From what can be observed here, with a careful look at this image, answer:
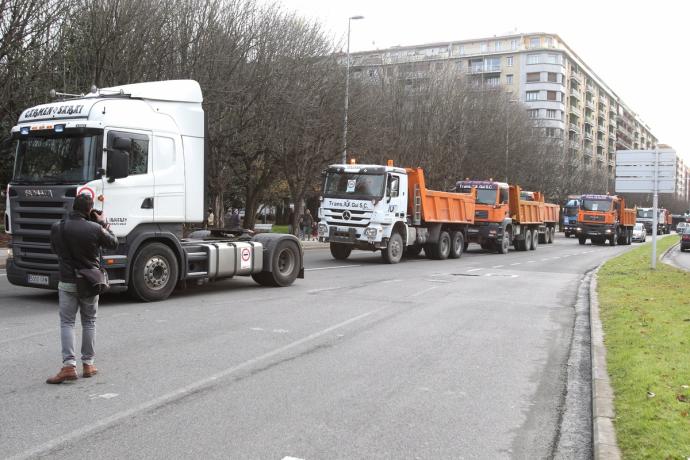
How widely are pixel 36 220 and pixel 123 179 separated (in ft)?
4.56

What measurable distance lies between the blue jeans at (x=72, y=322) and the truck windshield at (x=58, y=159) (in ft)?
13.5

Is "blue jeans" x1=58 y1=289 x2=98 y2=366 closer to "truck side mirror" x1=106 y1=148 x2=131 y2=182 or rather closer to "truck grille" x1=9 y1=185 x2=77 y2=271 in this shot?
"truck grille" x1=9 y1=185 x2=77 y2=271

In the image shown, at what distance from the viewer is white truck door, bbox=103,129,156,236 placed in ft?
32.3

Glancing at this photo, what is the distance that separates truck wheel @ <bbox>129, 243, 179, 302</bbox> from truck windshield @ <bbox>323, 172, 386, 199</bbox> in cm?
961

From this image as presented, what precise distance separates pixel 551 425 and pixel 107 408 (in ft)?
11.2

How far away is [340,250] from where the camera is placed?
71.5ft

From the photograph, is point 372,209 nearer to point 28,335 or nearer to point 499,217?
point 499,217

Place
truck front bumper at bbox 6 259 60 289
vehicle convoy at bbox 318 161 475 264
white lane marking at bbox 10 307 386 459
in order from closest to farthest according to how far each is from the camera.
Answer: white lane marking at bbox 10 307 386 459
truck front bumper at bbox 6 259 60 289
vehicle convoy at bbox 318 161 475 264

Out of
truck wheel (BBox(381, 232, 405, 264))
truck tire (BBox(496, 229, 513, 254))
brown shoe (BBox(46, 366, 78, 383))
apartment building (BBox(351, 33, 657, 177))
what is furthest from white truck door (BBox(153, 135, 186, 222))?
apartment building (BBox(351, 33, 657, 177))

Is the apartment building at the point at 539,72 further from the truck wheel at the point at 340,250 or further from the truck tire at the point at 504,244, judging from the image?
the truck wheel at the point at 340,250

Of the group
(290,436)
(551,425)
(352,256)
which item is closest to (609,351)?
(551,425)

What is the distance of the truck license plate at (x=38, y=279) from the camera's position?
9758 mm

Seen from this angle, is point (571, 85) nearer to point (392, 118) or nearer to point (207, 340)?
point (392, 118)

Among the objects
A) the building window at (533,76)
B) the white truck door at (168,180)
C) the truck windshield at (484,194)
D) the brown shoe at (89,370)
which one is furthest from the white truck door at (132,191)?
the building window at (533,76)
